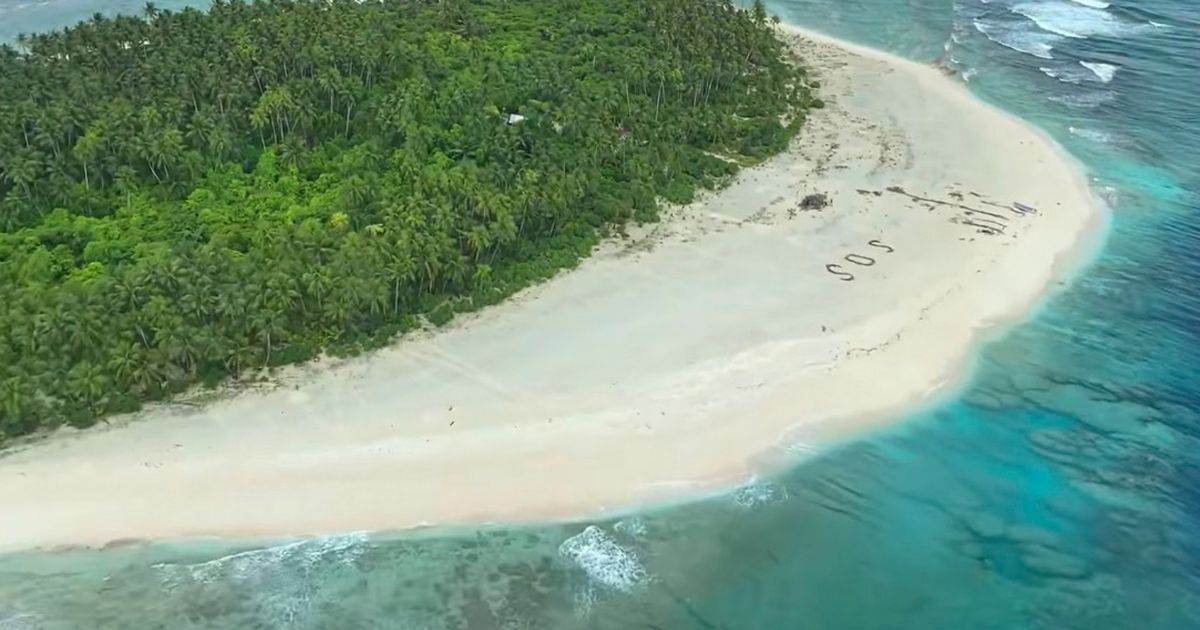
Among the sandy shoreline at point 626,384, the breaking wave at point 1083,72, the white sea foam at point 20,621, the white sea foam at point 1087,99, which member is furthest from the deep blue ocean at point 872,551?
the breaking wave at point 1083,72

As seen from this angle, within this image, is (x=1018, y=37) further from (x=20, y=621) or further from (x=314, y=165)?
(x=20, y=621)

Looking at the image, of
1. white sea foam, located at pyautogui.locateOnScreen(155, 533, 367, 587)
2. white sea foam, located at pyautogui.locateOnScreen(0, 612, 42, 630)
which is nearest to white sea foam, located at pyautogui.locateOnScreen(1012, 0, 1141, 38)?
white sea foam, located at pyautogui.locateOnScreen(155, 533, 367, 587)

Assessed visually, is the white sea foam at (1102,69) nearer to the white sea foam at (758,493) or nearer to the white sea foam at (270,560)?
the white sea foam at (758,493)

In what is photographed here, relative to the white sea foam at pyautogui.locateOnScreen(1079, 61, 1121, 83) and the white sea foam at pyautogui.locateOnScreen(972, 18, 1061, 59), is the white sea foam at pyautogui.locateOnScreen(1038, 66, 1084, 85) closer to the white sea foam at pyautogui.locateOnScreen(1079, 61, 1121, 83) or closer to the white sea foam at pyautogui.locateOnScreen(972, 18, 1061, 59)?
the white sea foam at pyautogui.locateOnScreen(1079, 61, 1121, 83)

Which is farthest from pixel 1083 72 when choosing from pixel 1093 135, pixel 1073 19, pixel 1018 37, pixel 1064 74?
pixel 1073 19

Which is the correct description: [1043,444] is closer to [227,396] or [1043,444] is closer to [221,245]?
[227,396]
